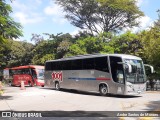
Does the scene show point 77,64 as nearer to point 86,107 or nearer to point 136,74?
point 136,74

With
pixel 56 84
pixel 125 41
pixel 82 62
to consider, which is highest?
pixel 125 41

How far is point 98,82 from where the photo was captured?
74.5 feet

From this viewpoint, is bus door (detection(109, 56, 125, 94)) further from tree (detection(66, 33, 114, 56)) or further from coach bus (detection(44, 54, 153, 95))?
tree (detection(66, 33, 114, 56))

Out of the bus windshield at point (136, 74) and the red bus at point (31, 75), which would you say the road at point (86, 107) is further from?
the red bus at point (31, 75)

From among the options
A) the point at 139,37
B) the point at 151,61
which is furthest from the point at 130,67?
the point at 139,37

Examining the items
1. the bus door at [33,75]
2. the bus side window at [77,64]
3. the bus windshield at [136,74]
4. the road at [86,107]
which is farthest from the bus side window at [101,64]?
the bus door at [33,75]

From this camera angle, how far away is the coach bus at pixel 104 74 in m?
20.4

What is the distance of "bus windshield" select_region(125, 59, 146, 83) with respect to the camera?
20.4 m

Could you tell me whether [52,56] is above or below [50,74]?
above

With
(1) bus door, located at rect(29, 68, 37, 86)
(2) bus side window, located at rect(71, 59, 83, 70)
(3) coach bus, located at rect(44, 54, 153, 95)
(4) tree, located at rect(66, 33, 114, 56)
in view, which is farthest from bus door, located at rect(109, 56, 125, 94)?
(1) bus door, located at rect(29, 68, 37, 86)

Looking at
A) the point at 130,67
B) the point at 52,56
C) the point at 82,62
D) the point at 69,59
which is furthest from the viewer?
the point at 52,56

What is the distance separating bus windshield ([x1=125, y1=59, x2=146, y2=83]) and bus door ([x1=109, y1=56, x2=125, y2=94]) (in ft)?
1.50

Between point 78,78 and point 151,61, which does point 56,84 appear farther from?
point 151,61

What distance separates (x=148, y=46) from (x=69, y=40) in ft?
56.4
